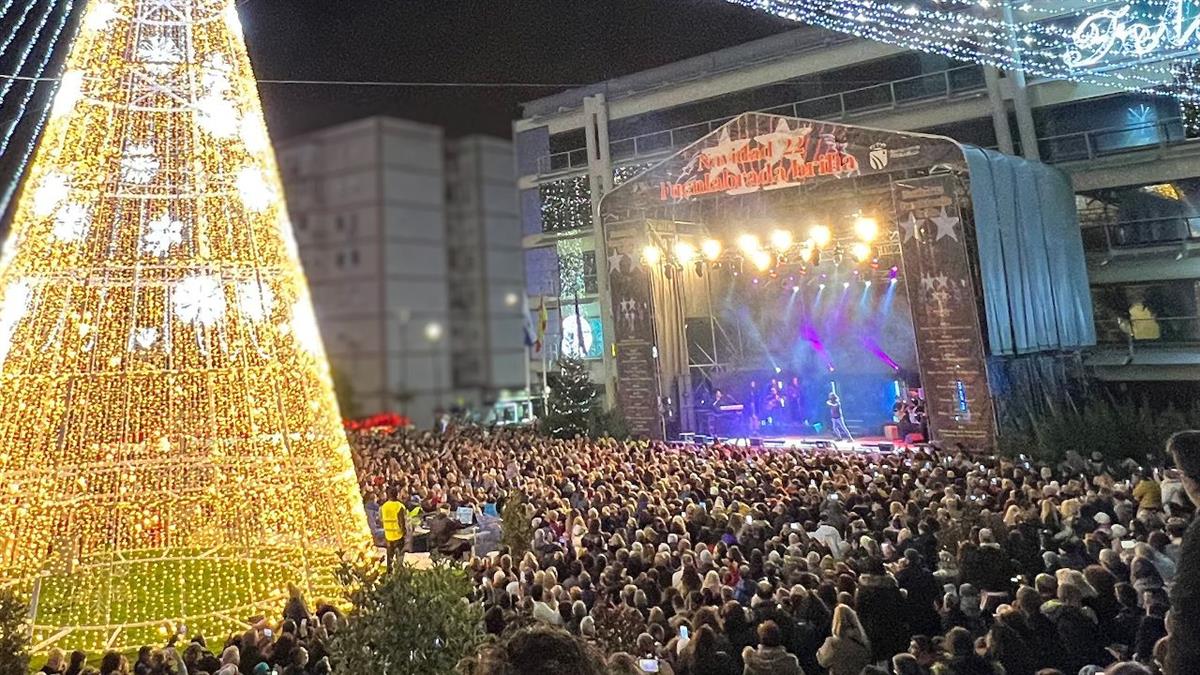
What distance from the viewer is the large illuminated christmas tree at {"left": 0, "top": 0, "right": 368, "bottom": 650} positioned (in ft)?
25.2

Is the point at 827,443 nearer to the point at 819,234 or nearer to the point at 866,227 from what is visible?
the point at 819,234

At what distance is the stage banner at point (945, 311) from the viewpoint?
12.4 meters

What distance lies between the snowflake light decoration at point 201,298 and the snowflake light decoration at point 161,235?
465mm

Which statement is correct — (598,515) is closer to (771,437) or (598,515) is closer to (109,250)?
(109,250)

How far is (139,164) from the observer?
26.3 feet

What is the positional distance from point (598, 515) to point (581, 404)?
6831 millimetres

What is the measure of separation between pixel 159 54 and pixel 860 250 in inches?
553

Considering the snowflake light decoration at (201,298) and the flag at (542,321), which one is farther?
the flag at (542,321)

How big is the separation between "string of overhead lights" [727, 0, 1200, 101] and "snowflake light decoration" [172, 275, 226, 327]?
963cm

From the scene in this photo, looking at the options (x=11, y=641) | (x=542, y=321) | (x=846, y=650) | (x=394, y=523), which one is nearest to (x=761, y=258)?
(x=542, y=321)

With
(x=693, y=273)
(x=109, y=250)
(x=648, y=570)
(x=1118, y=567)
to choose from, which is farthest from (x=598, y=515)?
(x=693, y=273)

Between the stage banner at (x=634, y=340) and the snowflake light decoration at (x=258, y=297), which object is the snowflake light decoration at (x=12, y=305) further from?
the stage banner at (x=634, y=340)

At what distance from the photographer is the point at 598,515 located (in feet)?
29.0

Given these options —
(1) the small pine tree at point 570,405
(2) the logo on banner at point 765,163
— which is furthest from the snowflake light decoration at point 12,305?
(2) the logo on banner at point 765,163
